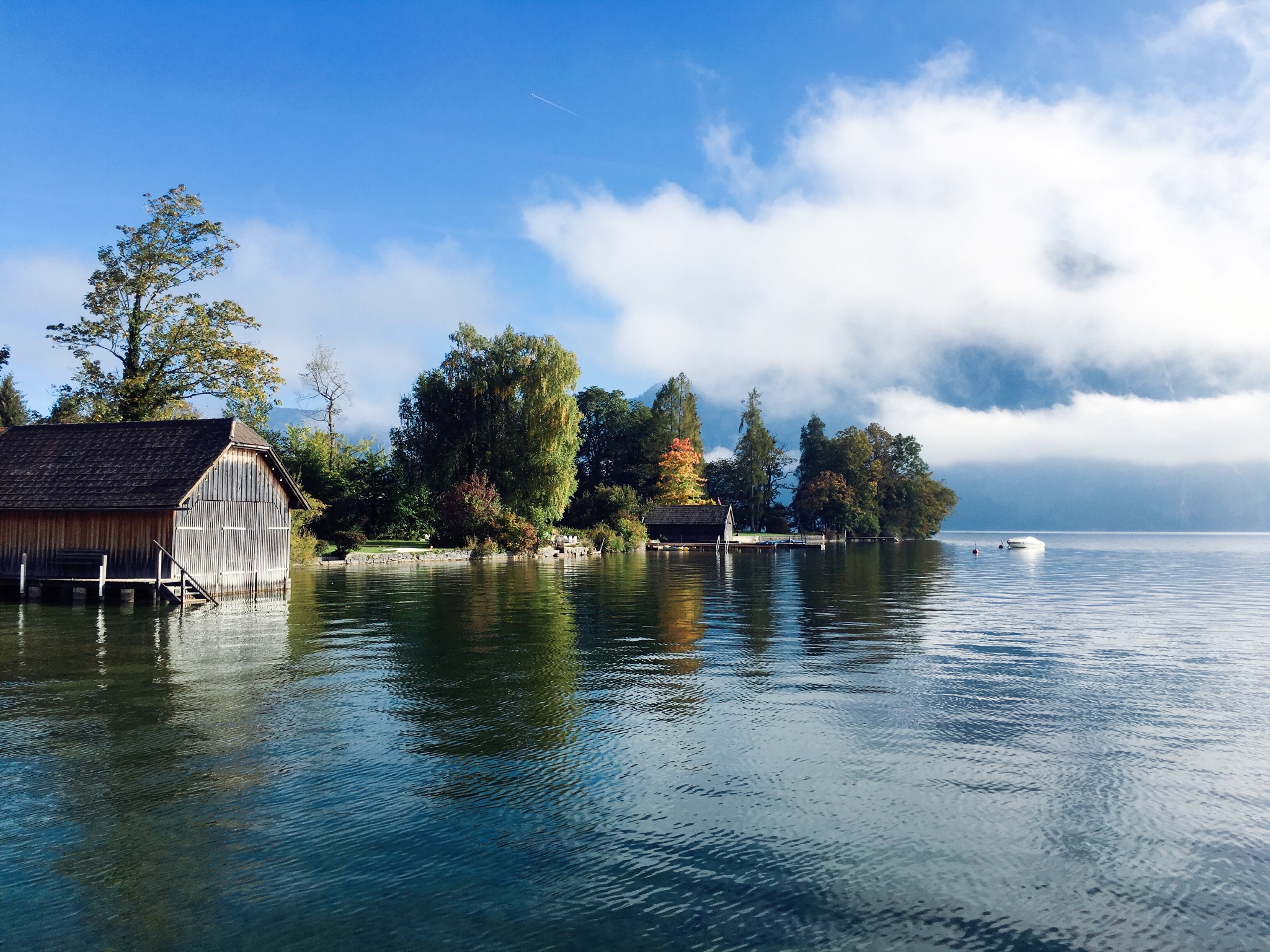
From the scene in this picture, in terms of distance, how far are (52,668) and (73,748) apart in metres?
7.11

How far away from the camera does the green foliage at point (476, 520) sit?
204ft

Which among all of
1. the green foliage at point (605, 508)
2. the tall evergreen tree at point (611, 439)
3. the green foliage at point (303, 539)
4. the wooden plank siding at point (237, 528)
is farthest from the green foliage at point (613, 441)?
the wooden plank siding at point (237, 528)

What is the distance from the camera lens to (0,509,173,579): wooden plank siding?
28.9 m

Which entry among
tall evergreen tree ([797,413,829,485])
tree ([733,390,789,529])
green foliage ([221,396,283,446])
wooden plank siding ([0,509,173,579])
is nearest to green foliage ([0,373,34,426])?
green foliage ([221,396,283,446])

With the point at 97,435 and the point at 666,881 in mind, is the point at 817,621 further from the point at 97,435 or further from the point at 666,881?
the point at 97,435

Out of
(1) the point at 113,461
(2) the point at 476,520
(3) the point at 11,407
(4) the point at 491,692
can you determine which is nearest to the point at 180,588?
(1) the point at 113,461

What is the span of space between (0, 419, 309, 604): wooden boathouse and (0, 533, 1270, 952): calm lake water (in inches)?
301

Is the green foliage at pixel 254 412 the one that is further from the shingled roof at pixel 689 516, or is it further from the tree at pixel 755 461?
the tree at pixel 755 461

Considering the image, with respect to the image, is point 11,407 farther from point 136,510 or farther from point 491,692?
point 491,692

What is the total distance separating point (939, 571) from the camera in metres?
54.9

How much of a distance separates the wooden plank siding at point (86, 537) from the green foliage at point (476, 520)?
32.8 meters

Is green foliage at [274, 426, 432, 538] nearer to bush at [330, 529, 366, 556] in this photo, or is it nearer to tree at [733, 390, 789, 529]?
bush at [330, 529, 366, 556]

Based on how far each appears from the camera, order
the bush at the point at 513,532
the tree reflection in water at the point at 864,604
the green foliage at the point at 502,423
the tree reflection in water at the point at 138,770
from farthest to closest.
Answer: the green foliage at the point at 502,423 < the bush at the point at 513,532 < the tree reflection in water at the point at 864,604 < the tree reflection in water at the point at 138,770

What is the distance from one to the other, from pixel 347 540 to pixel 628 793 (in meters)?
50.8
